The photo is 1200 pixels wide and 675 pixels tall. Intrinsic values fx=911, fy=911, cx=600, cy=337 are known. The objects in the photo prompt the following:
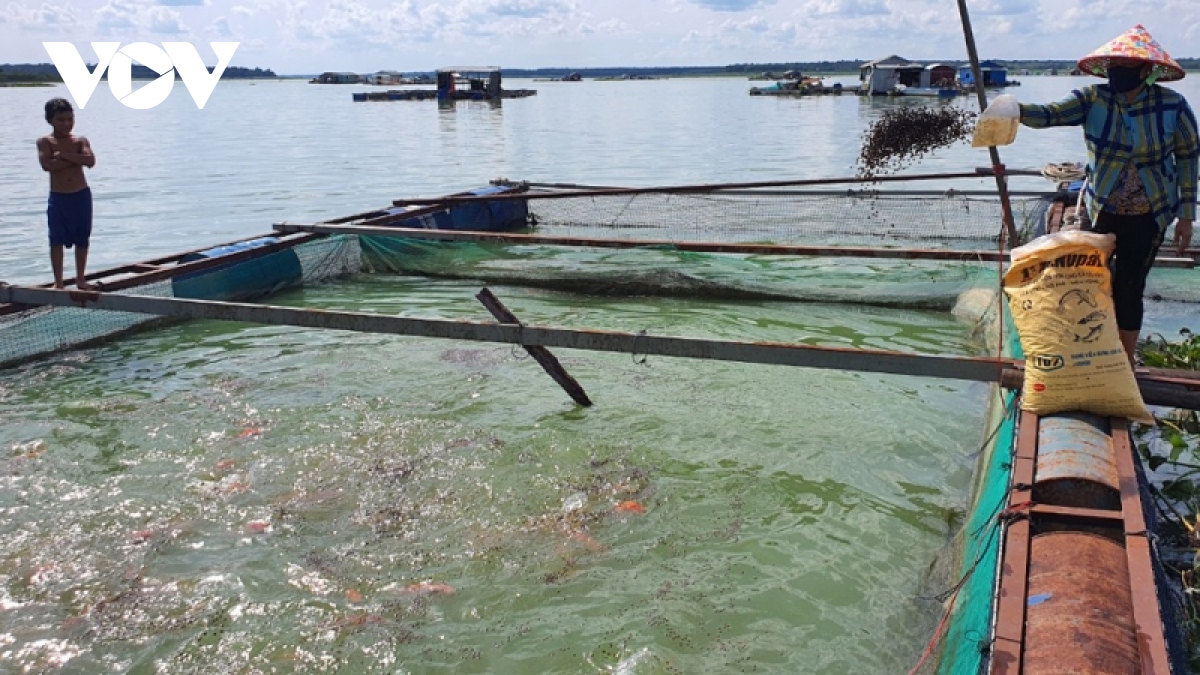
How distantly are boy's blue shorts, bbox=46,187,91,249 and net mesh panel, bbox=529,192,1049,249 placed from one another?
479 cm

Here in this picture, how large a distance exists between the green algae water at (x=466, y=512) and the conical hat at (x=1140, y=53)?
2185mm

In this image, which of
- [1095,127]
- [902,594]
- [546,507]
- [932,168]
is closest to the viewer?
[902,594]

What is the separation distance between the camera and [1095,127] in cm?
409

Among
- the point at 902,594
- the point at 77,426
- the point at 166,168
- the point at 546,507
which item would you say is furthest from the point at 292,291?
the point at 166,168

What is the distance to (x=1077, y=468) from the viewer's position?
3.09 metres

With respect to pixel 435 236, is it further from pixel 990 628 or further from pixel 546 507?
pixel 990 628

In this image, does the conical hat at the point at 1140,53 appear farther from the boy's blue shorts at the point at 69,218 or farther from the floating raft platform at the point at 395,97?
the floating raft platform at the point at 395,97

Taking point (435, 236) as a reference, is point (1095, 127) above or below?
above

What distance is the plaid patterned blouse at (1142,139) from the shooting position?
4004 mm

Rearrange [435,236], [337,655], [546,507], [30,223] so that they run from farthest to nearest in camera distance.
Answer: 1. [30,223]
2. [435,236]
3. [546,507]
4. [337,655]

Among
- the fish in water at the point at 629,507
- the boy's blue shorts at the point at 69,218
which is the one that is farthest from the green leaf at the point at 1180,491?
the boy's blue shorts at the point at 69,218

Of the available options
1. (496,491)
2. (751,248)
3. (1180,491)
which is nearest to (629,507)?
(496,491)

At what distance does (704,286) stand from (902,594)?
5.17 metres

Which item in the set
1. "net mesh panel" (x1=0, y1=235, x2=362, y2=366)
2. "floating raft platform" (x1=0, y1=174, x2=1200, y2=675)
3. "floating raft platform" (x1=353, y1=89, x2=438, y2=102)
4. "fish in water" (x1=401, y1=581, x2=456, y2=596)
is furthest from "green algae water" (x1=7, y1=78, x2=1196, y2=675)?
"floating raft platform" (x1=353, y1=89, x2=438, y2=102)
